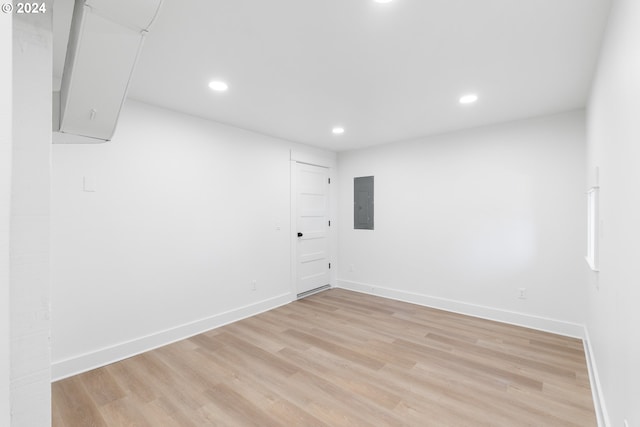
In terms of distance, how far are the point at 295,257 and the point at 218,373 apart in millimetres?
2296

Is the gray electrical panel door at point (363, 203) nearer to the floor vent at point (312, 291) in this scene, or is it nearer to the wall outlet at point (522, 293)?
the floor vent at point (312, 291)

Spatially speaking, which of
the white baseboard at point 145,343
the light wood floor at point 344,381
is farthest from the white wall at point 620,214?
the white baseboard at point 145,343

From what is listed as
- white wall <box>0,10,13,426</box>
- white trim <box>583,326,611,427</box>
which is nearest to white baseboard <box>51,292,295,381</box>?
white wall <box>0,10,13,426</box>

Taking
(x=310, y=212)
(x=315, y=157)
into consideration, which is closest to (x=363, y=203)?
(x=310, y=212)

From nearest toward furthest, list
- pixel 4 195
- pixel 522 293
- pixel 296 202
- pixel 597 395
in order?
pixel 4 195, pixel 597 395, pixel 522 293, pixel 296 202

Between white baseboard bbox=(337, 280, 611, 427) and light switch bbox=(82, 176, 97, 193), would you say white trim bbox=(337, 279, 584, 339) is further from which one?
light switch bbox=(82, 176, 97, 193)

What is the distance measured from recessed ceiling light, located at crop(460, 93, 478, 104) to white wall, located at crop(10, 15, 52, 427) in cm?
310

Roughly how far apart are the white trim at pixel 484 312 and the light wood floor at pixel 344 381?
144 mm

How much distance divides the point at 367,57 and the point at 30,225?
217cm

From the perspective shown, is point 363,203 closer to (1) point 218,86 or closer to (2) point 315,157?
(2) point 315,157

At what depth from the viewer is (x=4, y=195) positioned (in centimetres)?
49

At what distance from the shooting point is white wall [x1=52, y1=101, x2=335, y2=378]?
2.56m

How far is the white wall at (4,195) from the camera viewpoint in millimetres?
480

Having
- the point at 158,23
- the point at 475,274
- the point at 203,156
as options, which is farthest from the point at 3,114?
the point at 475,274
